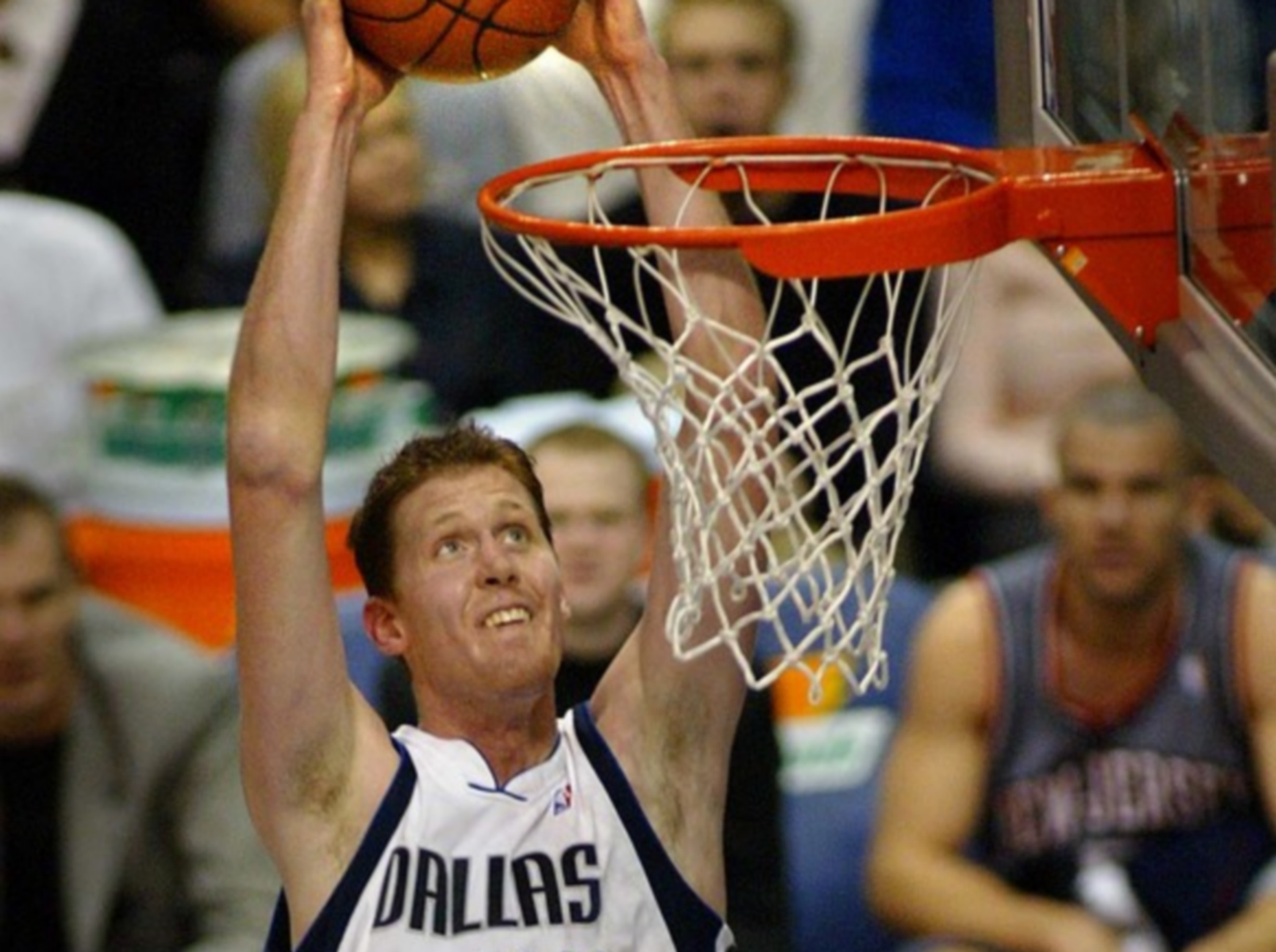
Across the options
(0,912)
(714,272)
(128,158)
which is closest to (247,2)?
(128,158)

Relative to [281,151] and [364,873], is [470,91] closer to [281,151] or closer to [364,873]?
[281,151]

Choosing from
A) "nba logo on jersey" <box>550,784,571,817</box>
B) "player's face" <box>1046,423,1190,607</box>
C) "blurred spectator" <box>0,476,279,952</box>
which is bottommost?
"blurred spectator" <box>0,476,279,952</box>

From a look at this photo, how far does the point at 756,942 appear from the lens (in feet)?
18.7

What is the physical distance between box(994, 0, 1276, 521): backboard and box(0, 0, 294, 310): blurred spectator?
3476mm

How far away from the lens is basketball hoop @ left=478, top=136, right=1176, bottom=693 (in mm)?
4074

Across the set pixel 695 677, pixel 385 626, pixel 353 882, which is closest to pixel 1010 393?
pixel 695 677

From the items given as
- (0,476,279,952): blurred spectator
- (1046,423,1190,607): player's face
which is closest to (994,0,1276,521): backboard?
(1046,423,1190,607): player's face

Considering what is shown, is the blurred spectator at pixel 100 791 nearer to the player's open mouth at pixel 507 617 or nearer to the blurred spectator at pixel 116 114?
the blurred spectator at pixel 116 114

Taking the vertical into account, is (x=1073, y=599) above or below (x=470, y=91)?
below

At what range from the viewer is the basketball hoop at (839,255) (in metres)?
4.07

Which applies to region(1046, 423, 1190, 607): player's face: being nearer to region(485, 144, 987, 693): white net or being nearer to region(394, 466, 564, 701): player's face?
region(485, 144, 987, 693): white net

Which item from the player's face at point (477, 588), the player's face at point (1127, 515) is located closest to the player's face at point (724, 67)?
the player's face at point (1127, 515)

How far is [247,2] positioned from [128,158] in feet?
1.86

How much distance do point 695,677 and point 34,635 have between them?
2.05 meters
